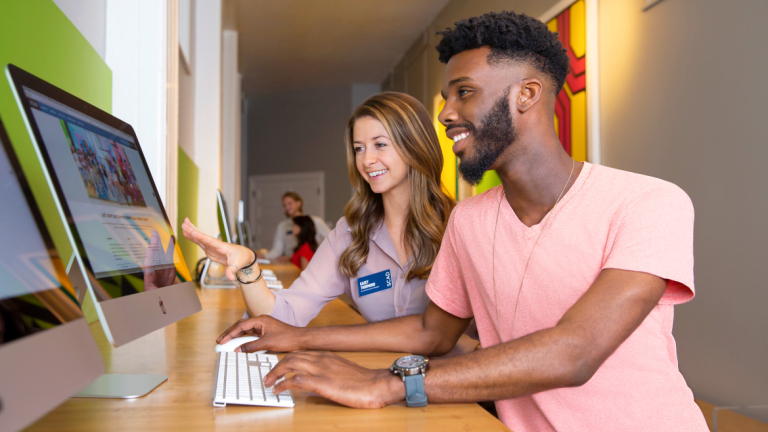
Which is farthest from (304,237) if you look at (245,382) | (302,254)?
(245,382)

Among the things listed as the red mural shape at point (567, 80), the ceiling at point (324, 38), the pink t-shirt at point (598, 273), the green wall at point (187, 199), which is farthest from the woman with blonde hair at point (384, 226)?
the ceiling at point (324, 38)

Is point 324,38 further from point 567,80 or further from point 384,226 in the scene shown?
point 384,226

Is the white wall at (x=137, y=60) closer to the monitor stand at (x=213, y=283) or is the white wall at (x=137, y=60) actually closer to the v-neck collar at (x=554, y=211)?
the monitor stand at (x=213, y=283)

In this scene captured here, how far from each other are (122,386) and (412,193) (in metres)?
1.07

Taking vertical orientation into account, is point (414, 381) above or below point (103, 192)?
below

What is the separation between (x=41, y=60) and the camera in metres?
1.26

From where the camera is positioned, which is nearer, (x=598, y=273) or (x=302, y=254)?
(x=598, y=273)

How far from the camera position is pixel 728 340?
2369 mm

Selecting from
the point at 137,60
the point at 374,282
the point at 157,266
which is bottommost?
the point at 374,282

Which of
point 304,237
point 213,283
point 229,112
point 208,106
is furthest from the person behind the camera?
point 229,112

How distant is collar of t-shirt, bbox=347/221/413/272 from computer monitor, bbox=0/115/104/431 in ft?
3.63

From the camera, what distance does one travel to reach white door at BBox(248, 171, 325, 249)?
393 inches

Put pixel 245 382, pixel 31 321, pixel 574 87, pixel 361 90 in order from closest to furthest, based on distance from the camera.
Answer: pixel 31 321
pixel 245 382
pixel 574 87
pixel 361 90

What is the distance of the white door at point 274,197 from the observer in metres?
9.99
